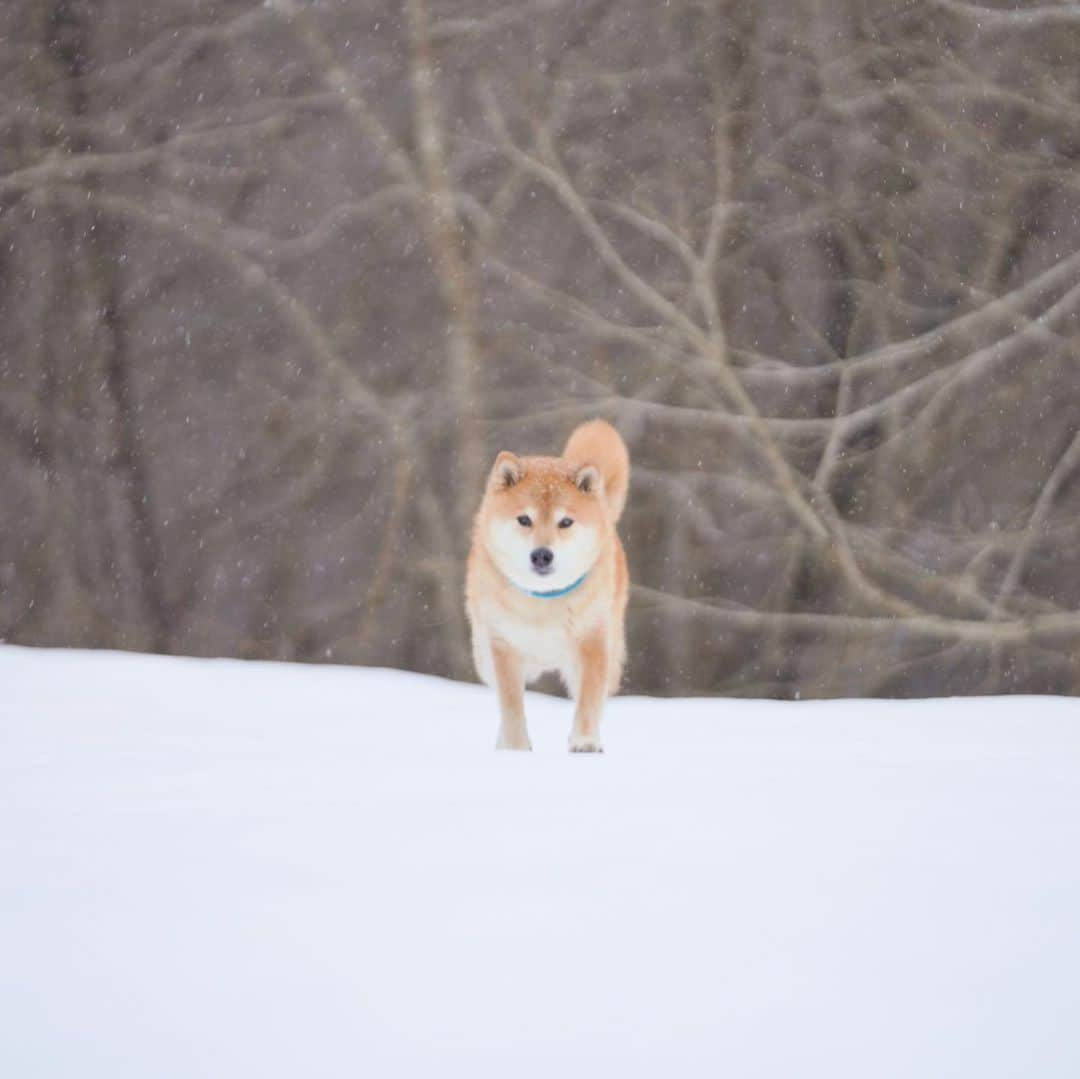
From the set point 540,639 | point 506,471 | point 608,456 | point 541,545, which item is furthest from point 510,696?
point 608,456

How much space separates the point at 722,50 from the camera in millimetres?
4301

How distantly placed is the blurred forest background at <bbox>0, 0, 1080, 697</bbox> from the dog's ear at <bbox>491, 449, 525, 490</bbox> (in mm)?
1273

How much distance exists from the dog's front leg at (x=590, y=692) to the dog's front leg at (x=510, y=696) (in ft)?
0.40

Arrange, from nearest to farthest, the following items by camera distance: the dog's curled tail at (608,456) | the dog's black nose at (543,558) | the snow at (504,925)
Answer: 1. the snow at (504,925)
2. the dog's black nose at (543,558)
3. the dog's curled tail at (608,456)

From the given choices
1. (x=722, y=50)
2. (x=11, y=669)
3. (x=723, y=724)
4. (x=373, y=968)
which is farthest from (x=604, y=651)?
(x=722, y=50)

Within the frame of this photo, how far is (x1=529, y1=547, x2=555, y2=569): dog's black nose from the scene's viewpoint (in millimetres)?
2799

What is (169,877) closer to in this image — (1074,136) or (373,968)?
(373,968)

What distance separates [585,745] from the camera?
2.88 meters

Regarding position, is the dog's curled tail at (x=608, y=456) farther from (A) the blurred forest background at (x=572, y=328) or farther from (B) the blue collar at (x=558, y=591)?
(A) the blurred forest background at (x=572, y=328)

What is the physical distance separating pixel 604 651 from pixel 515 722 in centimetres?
26

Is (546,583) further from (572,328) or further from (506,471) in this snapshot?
(572,328)

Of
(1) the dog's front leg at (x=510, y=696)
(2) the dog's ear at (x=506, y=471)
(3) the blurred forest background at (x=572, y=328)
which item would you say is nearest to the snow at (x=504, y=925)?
(1) the dog's front leg at (x=510, y=696)

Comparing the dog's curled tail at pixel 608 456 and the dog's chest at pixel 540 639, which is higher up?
the dog's curled tail at pixel 608 456

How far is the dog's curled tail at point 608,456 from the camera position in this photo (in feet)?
10.8
